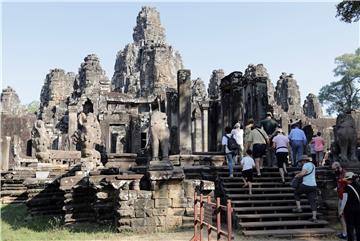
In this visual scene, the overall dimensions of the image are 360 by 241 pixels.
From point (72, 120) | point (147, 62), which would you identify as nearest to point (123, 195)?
point (72, 120)

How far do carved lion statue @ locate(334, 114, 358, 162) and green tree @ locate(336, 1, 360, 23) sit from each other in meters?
5.74

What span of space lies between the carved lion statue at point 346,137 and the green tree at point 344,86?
41578mm

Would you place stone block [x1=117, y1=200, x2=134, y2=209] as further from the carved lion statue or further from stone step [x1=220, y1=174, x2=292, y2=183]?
the carved lion statue

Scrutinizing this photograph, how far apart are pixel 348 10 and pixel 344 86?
39892 millimetres

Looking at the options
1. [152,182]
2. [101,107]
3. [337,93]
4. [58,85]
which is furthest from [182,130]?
[337,93]

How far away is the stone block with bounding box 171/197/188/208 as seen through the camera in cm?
920

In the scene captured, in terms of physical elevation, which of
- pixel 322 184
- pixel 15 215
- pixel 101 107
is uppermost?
pixel 101 107

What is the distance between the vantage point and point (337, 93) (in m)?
54.0

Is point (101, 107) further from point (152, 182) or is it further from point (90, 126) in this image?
point (152, 182)

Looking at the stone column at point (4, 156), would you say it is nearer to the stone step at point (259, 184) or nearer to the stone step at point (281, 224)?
the stone step at point (259, 184)

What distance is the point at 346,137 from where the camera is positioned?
1174 centimetres

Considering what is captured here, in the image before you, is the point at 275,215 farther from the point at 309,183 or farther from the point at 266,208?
the point at 309,183

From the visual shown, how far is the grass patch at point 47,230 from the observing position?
27.4 feet

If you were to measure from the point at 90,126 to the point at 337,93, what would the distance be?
155ft
